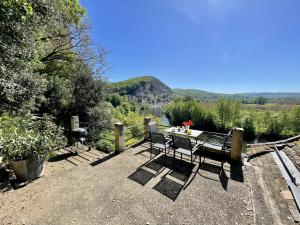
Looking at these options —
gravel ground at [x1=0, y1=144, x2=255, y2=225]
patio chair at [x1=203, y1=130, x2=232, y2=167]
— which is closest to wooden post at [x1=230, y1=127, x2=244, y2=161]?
patio chair at [x1=203, y1=130, x2=232, y2=167]

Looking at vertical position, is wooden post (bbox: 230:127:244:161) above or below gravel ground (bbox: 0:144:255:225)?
above

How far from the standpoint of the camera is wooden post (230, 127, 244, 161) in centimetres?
450

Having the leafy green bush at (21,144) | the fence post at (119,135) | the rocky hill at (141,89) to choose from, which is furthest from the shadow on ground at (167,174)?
the rocky hill at (141,89)

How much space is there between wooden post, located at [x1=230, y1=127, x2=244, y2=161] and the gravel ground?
1.78 feet

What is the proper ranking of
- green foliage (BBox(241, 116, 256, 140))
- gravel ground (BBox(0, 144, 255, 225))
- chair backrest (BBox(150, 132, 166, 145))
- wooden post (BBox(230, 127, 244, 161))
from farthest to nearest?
green foliage (BBox(241, 116, 256, 140))
chair backrest (BBox(150, 132, 166, 145))
wooden post (BBox(230, 127, 244, 161))
gravel ground (BBox(0, 144, 255, 225))

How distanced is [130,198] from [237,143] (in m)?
3.37

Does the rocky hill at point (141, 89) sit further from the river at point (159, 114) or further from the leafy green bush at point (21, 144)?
the leafy green bush at point (21, 144)

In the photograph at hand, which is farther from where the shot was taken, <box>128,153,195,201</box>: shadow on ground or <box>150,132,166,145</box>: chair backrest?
<box>150,132,166,145</box>: chair backrest

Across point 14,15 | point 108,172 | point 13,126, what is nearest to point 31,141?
point 13,126

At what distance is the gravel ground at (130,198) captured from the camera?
2664mm

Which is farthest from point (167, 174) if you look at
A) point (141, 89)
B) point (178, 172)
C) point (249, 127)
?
point (141, 89)

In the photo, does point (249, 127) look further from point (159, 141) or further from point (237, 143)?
point (159, 141)

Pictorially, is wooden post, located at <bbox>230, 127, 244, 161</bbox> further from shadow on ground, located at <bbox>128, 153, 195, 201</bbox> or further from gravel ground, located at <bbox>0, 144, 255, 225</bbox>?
shadow on ground, located at <bbox>128, 153, 195, 201</bbox>

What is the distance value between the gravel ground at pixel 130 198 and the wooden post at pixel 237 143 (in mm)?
544
